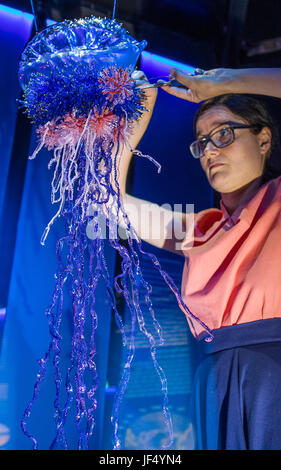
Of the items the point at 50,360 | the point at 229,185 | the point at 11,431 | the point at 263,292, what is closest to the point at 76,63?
the point at 229,185

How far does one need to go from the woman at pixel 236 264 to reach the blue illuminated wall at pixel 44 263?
0.42 metres

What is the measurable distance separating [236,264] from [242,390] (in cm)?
41

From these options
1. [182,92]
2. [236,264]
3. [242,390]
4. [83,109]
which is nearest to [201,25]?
[182,92]

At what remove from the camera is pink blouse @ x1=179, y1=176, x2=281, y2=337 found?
138 centimetres

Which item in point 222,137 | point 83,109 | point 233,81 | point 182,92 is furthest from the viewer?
point 222,137

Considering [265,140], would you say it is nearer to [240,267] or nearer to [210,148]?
[210,148]

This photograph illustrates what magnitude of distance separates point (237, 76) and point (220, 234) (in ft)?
1.90

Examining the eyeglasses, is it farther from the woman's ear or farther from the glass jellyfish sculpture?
the glass jellyfish sculpture

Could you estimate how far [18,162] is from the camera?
1982 millimetres

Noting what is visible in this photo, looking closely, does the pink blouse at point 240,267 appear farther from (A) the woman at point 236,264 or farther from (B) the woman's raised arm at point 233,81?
(B) the woman's raised arm at point 233,81

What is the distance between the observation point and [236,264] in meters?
1.47

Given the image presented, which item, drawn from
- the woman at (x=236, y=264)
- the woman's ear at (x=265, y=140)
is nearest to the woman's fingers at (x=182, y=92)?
the woman at (x=236, y=264)

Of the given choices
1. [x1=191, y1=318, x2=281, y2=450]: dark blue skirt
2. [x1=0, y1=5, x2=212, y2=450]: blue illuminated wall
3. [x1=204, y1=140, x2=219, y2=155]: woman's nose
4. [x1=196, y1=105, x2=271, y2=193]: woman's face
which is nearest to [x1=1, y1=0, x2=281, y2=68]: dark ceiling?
[x1=0, y1=5, x2=212, y2=450]: blue illuminated wall
